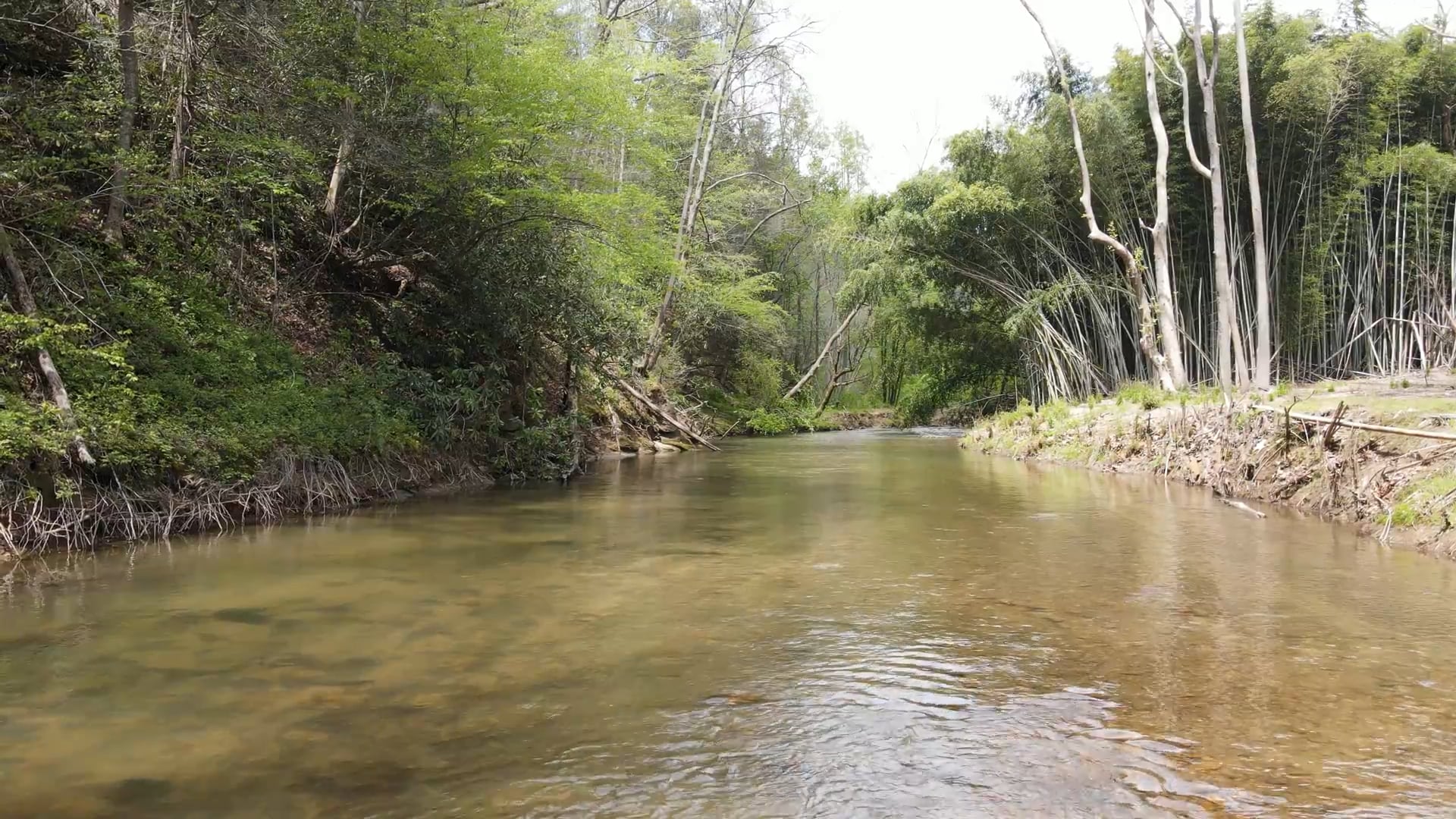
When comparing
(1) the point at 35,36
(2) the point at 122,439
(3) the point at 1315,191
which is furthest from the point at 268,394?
(3) the point at 1315,191

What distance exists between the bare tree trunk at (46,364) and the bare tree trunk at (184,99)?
2.14 metres

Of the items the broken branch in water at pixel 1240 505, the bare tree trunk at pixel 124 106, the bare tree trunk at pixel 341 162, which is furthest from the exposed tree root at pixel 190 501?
the broken branch in water at pixel 1240 505

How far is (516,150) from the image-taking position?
1173cm

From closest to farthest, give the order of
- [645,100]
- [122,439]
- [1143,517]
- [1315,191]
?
[122,439], [1143,517], [1315,191], [645,100]

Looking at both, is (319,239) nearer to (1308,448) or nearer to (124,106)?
(124,106)

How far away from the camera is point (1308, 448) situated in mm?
8469

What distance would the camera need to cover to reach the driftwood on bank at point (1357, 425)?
6.17 m

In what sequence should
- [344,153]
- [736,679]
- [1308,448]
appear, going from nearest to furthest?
[736,679] → [1308,448] → [344,153]

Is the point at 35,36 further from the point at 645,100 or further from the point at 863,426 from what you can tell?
the point at 863,426

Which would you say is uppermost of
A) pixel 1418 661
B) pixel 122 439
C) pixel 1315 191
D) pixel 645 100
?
pixel 645 100

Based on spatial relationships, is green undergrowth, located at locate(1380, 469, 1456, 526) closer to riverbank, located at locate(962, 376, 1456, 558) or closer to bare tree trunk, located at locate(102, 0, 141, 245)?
riverbank, located at locate(962, 376, 1456, 558)

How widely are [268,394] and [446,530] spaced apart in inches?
101

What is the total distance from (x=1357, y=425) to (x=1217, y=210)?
23.9 feet

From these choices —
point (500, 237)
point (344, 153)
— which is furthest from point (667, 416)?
point (344, 153)
